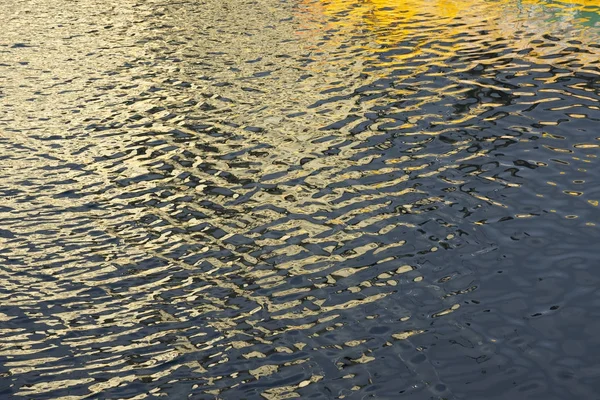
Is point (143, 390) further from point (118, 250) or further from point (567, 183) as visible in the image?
point (567, 183)

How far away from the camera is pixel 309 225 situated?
27.4m

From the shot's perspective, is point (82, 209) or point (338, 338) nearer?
point (338, 338)

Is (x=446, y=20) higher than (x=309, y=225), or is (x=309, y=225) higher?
(x=446, y=20)

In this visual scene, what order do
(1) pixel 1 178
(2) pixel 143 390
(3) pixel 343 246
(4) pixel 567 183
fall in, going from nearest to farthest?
(2) pixel 143 390
(3) pixel 343 246
(4) pixel 567 183
(1) pixel 1 178

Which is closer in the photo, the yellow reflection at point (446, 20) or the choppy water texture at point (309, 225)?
the choppy water texture at point (309, 225)

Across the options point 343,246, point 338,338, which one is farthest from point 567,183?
point 338,338

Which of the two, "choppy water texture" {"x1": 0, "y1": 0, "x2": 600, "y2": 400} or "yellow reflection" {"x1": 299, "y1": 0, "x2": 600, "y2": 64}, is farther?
"yellow reflection" {"x1": 299, "y1": 0, "x2": 600, "y2": 64}

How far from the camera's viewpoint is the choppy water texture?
19141 mm

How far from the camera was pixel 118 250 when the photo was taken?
2612 cm

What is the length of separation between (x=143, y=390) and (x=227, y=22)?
185ft

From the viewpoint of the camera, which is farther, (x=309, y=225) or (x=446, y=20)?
(x=446, y=20)

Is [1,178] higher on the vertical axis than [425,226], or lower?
higher

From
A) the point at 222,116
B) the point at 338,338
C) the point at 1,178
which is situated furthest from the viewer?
the point at 222,116

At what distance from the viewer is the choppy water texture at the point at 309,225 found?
62.8ft
